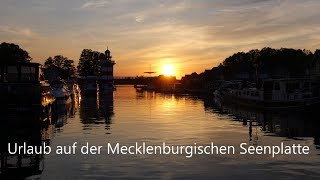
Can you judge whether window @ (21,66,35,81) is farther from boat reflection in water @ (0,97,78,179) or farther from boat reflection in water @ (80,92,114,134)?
boat reflection in water @ (80,92,114,134)

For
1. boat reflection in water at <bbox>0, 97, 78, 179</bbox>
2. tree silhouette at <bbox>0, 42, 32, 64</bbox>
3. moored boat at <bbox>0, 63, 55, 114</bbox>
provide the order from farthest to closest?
tree silhouette at <bbox>0, 42, 32, 64</bbox>, moored boat at <bbox>0, 63, 55, 114</bbox>, boat reflection in water at <bbox>0, 97, 78, 179</bbox>

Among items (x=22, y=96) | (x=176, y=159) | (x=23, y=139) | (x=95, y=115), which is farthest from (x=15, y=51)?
(x=176, y=159)

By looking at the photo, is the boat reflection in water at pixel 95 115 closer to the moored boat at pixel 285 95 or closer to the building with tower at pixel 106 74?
the moored boat at pixel 285 95

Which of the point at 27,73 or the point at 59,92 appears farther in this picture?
the point at 59,92

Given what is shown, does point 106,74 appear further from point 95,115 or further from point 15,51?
point 95,115

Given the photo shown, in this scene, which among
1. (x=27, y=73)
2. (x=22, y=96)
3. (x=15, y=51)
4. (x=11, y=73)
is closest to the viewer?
(x=22, y=96)

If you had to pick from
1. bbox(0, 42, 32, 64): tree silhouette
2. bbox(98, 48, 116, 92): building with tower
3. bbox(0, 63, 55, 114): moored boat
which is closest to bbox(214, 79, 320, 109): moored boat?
bbox(0, 63, 55, 114): moored boat

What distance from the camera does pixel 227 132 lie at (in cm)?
3428

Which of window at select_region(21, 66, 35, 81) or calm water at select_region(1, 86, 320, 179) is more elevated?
window at select_region(21, 66, 35, 81)

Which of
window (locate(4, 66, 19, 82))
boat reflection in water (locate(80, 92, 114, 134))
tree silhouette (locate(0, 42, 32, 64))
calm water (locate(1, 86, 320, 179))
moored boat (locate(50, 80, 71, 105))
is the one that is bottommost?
boat reflection in water (locate(80, 92, 114, 134))

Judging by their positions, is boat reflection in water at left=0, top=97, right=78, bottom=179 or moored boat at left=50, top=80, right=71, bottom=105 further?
moored boat at left=50, top=80, right=71, bottom=105

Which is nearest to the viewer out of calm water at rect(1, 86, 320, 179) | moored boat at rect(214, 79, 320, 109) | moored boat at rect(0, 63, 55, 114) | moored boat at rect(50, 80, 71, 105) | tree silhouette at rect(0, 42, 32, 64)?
calm water at rect(1, 86, 320, 179)

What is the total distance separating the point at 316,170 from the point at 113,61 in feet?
553

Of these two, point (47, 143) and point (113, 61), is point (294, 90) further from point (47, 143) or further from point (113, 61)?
point (113, 61)
